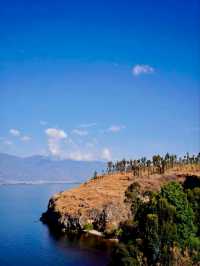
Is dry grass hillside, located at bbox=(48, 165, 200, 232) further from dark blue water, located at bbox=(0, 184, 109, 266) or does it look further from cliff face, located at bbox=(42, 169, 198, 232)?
dark blue water, located at bbox=(0, 184, 109, 266)

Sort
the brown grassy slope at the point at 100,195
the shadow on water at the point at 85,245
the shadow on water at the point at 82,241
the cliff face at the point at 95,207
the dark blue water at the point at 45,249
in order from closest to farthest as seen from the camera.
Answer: the dark blue water at the point at 45,249
the shadow on water at the point at 85,245
the shadow on water at the point at 82,241
the cliff face at the point at 95,207
the brown grassy slope at the point at 100,195

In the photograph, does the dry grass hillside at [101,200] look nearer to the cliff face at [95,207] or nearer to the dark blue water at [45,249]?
the cliff face at [95,207]

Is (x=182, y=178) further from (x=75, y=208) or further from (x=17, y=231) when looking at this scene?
(x=17, y=231)

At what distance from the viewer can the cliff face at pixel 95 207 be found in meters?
136

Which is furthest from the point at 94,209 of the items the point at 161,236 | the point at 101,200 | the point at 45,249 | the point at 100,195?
the point at 161,236

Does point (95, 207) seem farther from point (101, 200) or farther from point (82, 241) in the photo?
point (82, 241)

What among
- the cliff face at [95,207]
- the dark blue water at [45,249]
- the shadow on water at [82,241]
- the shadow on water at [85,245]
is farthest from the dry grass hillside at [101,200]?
the dark blue water at [45,249]

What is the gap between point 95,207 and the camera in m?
141

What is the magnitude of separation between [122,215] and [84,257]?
3998 centimetres

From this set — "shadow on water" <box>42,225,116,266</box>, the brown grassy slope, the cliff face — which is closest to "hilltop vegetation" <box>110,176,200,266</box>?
"shadow on water" <box>42,225,116,266</box>

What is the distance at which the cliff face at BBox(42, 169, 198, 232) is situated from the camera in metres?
136

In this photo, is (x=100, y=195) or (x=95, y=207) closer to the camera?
(x=95, y=207)

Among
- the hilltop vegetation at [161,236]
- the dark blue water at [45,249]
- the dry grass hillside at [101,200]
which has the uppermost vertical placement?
the dry grass hillside at [101,200]

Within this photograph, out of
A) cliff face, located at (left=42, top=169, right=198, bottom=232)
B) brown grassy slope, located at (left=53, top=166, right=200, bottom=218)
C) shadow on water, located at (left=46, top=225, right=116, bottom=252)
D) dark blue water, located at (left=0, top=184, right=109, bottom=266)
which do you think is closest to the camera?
dark blue water, located at (left=0, top=184, right=109, bottom=266)
